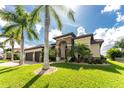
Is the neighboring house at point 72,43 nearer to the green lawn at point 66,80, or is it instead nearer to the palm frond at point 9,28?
the palm frond at point 9,28

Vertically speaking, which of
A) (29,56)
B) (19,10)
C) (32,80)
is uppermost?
(19,10)

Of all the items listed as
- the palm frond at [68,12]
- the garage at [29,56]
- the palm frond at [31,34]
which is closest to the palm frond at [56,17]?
the palm frond at [68,12]

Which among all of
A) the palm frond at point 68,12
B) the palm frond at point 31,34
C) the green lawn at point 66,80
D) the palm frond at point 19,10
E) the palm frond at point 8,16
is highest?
the palm frond at point 19,10

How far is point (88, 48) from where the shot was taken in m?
18.2

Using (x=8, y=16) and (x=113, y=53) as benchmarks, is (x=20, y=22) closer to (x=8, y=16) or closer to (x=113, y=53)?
(x=8, y=16)

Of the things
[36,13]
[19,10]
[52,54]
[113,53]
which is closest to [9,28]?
[19,10]

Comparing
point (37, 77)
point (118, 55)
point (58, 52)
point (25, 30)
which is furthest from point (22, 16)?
point (118, 55)

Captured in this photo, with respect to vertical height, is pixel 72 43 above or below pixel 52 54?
above

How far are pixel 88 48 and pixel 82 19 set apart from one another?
3.60 meters

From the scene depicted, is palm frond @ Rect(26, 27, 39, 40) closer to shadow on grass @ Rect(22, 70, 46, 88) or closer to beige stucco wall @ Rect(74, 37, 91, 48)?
beige stucco wall @ Rect(74, 37, 91, 48)

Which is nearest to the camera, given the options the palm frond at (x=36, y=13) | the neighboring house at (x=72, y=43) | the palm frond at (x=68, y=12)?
the palm frond at (x=68, y=12)

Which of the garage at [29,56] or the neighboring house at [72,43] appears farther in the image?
the garage at [29,56]

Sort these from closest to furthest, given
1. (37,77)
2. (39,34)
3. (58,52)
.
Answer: (37,77), (39,34), (58,52)
